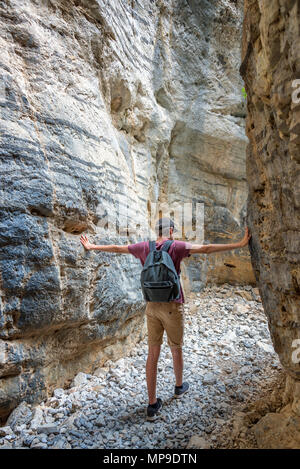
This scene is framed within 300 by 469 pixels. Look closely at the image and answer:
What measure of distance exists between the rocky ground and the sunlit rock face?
0.90 ft

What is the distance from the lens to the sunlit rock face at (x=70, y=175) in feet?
9.96

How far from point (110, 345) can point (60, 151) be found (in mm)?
2816

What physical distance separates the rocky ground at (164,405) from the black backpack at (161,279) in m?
1.25

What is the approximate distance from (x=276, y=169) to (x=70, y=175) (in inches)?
94.0

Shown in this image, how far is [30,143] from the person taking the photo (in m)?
3.21

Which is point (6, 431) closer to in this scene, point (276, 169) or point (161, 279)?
point (161, 279)

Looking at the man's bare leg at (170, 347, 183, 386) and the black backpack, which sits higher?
the black backpack

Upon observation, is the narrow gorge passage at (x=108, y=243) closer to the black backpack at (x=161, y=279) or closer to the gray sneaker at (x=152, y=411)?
the gray sneaker at (x=152, y=411)

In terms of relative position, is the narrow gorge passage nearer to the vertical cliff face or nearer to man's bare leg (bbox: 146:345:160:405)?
the vertical cliff face

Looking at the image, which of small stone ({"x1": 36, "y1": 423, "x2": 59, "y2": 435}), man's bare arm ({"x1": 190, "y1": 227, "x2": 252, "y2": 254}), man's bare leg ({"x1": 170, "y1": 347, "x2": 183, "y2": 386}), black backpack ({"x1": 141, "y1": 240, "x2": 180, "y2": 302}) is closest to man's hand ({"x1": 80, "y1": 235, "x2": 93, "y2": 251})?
black backpack ({"x1": 141, "y1": 240, "x2": 180, "y2": 302})

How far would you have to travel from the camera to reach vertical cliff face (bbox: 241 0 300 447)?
5.52ft

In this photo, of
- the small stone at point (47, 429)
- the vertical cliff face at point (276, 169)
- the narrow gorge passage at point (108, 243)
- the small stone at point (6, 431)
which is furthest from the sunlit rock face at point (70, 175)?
the vertical cliff face at point (276, 169)
